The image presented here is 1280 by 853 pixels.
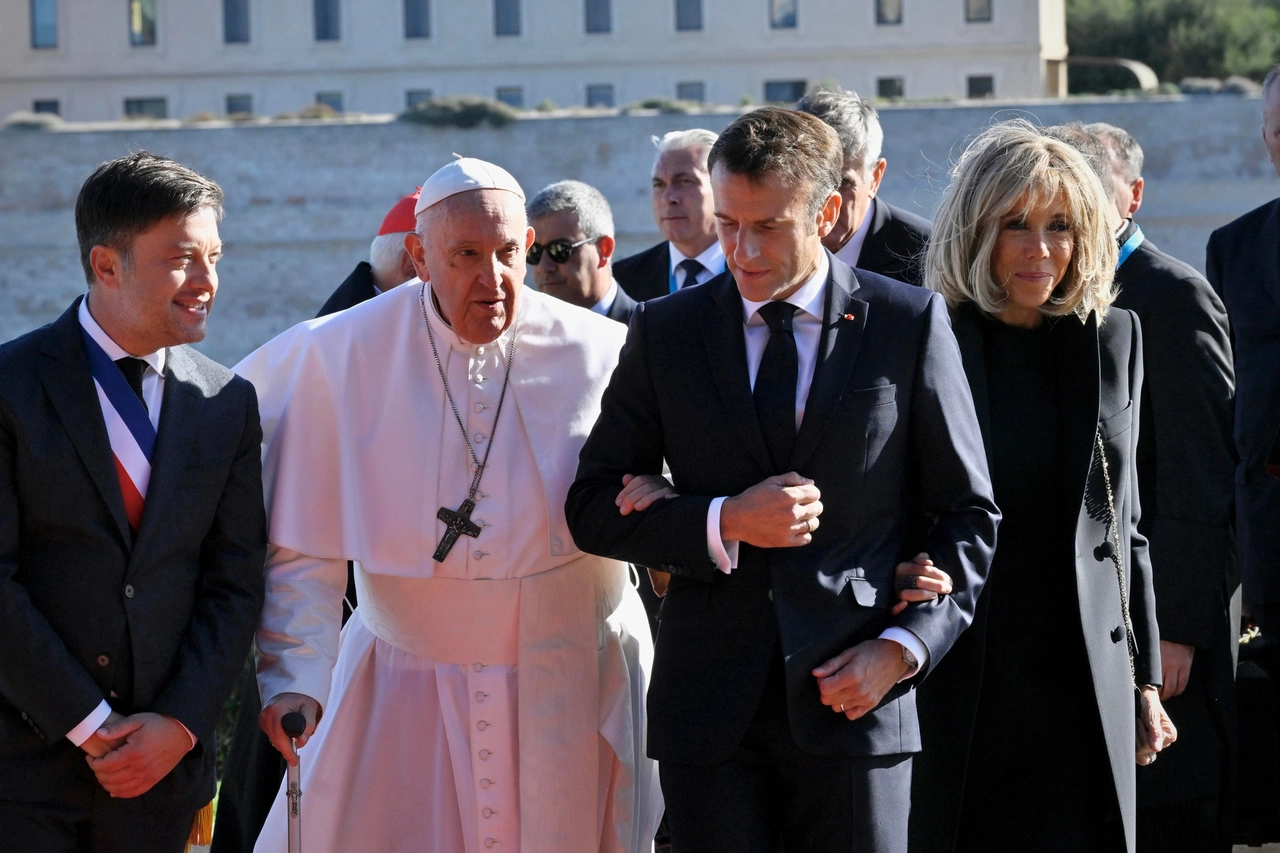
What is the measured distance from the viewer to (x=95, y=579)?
3.01m

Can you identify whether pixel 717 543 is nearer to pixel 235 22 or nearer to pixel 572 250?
pixel 572 250

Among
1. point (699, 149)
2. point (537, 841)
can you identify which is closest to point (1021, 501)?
point (537, 841)

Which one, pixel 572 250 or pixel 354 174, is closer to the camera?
pixel 572 250

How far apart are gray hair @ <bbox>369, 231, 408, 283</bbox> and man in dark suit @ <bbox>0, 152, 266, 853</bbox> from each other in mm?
1819

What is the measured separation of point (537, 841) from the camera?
11.4 ft

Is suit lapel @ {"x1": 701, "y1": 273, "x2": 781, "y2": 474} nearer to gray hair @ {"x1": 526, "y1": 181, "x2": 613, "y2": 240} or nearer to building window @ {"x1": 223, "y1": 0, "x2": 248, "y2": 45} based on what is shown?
gray hair @ {"x1": 526, "y1": 181, "x2": 613, "y2": 240}

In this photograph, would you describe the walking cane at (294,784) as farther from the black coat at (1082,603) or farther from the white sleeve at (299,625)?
Result: the black coat at (1082,603)

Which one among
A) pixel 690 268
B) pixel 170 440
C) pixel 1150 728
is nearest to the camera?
pixel 170 440

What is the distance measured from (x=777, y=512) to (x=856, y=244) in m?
2.23

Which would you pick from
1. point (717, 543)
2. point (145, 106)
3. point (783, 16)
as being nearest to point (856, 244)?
point (717, 543)

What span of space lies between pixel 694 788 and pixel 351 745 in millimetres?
1033

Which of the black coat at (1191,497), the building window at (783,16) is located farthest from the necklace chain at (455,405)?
the building window at (783,16)

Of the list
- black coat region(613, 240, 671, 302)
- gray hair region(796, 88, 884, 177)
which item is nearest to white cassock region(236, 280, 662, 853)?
gray hair region(796, 88, 884, 177)

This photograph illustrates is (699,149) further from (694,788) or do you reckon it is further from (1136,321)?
(694,788)
